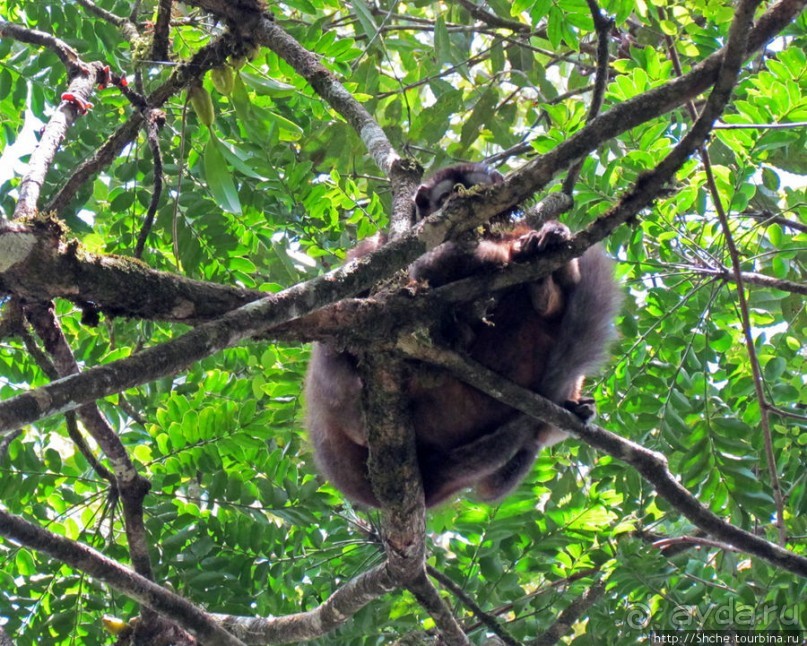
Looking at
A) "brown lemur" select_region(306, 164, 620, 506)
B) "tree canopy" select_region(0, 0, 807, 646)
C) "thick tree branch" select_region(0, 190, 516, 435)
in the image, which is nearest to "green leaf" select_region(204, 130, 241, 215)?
"tree canopy" select_region(0, 0, 807, 646)

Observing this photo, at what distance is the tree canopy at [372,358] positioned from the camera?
3.63 m

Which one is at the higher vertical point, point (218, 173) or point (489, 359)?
point (218, 173)

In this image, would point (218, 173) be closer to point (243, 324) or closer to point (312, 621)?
point (243, 324)

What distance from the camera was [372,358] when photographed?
140 inches

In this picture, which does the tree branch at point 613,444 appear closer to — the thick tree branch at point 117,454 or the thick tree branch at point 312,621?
the thick tree branch at point 312,621

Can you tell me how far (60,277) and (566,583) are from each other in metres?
3.72

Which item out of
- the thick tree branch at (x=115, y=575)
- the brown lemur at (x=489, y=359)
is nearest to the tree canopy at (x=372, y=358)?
the thick tree branch at (x=115, y=575)

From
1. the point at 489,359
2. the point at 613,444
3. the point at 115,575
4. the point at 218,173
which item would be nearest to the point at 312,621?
the point at 115,575

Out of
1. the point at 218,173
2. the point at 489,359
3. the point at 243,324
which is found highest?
the point at 218,173

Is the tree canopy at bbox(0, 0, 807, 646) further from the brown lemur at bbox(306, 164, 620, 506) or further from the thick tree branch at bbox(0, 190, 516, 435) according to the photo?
the brown lemur at bbox(306, 164, 620, 506)

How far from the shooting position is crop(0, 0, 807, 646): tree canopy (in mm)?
3635

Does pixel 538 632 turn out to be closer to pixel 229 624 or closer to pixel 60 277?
pixel 229 624

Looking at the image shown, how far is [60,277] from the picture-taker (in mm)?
2617

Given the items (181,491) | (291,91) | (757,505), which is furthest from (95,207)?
(757,505)
